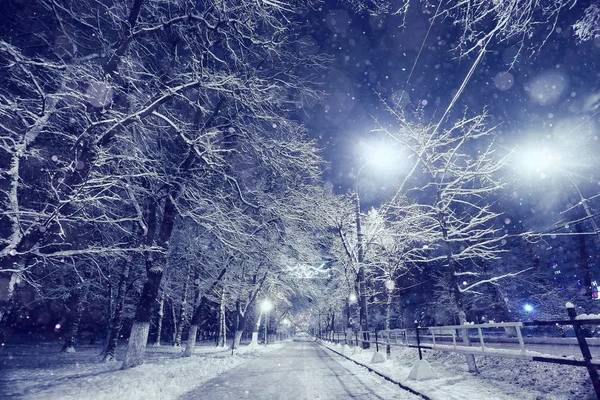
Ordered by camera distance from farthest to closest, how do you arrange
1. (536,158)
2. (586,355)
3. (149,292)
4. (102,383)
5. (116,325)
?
1. (116,325)
2. (149,292)
3. (536,158)
4. (102,383)
5. (586,355)

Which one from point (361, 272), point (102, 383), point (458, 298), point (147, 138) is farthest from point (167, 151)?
point (361, 272)

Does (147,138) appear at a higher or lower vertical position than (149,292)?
higher

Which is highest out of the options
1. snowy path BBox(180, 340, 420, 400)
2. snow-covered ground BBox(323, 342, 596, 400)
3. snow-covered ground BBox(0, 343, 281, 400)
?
snow-covered ground BBox(323, 342, 596, 400)

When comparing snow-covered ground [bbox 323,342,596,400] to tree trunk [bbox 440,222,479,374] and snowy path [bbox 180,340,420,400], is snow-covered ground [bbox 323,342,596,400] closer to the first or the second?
snowy path [bbox 180,340,420,400]

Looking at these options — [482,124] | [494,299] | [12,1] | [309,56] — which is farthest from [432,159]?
[494,299]

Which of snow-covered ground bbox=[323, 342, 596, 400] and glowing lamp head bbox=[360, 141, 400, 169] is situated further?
glowing lamp head bbox=[360, 141, 400, 169]

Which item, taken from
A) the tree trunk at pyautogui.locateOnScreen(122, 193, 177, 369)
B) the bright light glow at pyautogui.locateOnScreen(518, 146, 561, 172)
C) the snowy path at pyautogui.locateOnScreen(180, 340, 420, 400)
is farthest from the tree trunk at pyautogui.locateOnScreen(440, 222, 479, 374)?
the tree trunk at pyautogui.locateOnScreen(122, 193, 177, 369)

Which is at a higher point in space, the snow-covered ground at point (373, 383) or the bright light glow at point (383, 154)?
the bright light glow at point (383, 154)

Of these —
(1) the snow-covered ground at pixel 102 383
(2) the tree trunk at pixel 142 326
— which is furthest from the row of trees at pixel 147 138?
(1) the snow-covered ground at pixel 102 383

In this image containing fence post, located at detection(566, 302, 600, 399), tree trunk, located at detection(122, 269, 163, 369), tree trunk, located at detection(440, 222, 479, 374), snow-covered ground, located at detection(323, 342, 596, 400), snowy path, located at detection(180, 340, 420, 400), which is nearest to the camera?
fence post, located at detection(566, 302, 600, 399)

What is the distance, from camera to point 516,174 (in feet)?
32.8

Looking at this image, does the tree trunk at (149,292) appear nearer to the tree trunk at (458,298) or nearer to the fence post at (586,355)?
the tree trunk at (458,298)

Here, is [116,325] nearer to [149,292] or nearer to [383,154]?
[149,292]

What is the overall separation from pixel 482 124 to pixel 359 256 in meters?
11.6
